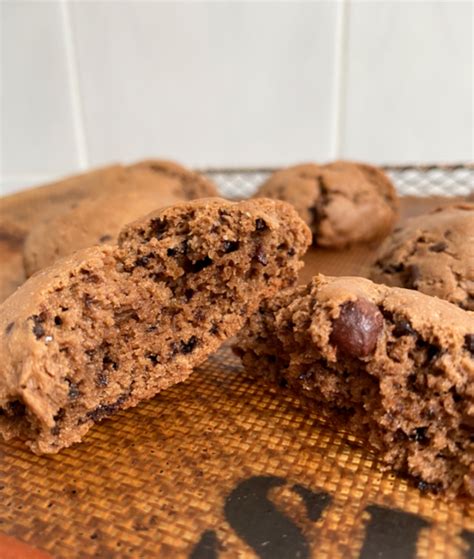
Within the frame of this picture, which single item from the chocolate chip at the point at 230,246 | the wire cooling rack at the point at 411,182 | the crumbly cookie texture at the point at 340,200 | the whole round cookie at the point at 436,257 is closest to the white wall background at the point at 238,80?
the wire cooling rack at the point at 411,182

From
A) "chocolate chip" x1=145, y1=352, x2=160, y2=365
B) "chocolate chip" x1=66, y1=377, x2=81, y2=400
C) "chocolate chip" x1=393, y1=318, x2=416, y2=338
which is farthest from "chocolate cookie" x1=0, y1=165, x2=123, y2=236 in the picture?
"chocolate chip" x1=393, y1=318, x2=416, y2=338

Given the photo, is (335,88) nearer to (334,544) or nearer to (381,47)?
(381,47)

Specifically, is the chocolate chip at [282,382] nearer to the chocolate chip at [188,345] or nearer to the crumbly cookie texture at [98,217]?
the chocolate chip at [188,345]

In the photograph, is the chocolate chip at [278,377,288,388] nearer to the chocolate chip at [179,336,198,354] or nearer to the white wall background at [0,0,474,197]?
the chocolate chip at [179,336,198,354]

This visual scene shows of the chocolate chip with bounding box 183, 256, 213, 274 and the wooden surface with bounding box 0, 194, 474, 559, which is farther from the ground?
the chocolate chip with bounding box 183, 256, 213, 274

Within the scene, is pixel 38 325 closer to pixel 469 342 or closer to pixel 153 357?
pixel 153 357

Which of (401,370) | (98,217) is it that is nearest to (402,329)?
(401,370)
